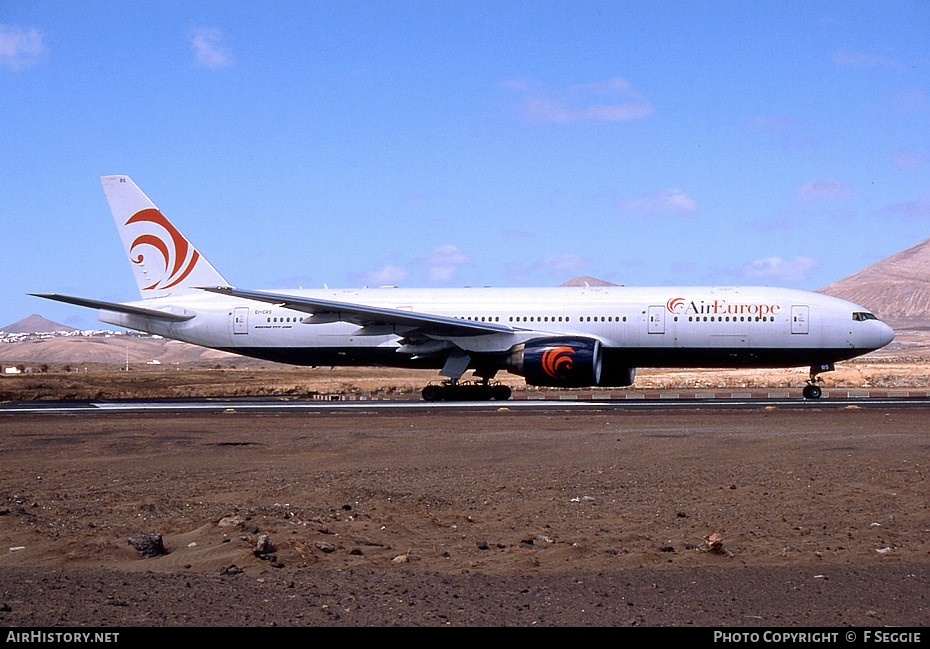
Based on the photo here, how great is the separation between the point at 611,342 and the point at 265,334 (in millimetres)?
12378

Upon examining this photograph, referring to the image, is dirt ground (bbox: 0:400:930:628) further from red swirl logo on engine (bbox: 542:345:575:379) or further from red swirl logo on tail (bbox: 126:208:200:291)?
red swirl logo on tail (bbox: 126:208:200:291)

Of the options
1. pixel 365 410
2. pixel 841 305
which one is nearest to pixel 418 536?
pixel 365 410

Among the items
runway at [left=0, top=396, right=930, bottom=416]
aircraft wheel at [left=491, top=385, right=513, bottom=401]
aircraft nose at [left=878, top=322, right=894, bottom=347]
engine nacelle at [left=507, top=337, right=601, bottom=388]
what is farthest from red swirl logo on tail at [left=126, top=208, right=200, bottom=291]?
aircraft nose at [left=878, top=322, right=894, bottom=347]

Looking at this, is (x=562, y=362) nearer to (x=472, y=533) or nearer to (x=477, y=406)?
(x=477, y=406)

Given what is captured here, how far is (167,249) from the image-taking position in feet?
121

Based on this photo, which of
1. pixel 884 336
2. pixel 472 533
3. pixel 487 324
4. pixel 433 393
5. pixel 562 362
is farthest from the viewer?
pixel 433 393

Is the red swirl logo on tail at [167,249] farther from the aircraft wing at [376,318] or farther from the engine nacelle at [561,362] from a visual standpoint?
the engine nacelle at [561,362]

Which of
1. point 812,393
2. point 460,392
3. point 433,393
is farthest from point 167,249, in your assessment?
point 812,393

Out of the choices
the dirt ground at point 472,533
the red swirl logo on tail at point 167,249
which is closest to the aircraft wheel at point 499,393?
the red swirl logo on tail at point 167,249

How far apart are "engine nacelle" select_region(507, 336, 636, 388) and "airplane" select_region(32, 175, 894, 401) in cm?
4

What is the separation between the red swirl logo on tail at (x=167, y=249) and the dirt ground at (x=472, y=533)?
19792mm

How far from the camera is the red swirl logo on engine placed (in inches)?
1168

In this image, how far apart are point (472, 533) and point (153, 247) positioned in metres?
30.6

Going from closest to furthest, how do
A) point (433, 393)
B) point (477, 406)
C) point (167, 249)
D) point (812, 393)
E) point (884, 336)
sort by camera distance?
point (477, 406)
point (884, 336)
point (812, 393)
point (433, 393)
point (167, 249)
